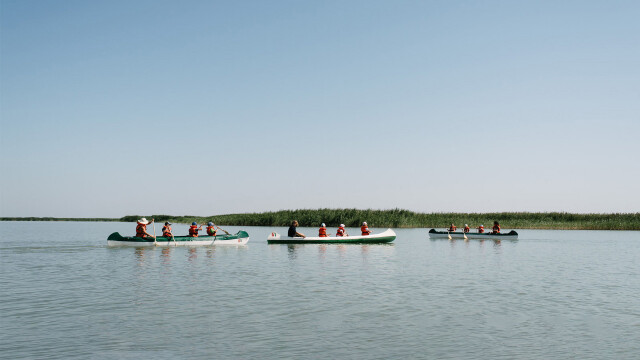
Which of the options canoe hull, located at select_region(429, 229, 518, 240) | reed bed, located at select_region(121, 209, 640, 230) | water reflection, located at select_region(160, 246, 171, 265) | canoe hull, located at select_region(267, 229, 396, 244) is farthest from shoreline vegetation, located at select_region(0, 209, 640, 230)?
water reflection, located at select_region(160, 246, 171, 265)

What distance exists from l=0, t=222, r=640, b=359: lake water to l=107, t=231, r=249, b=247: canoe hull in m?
8.25

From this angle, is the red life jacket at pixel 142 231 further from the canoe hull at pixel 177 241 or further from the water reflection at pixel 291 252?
the water reflection at pixel 291 252

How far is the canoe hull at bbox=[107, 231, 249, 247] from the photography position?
32.7 metres

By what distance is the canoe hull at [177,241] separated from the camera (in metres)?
32.7

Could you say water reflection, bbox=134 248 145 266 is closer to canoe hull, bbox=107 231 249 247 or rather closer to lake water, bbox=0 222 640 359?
canoe hull, bbox=107 231 249 247

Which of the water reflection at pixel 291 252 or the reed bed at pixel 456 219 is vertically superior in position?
the reed bed at pixel 456 219

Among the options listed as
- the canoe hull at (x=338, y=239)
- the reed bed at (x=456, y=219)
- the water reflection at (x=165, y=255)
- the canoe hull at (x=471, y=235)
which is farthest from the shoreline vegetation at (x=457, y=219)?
the water reflection at (x=165, y=255)

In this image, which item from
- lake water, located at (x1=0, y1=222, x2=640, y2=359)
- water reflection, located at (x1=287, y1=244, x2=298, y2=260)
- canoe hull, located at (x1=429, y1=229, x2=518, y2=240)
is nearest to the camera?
lake water, located at (x1=0, y1=222, x2=640, y2=359)

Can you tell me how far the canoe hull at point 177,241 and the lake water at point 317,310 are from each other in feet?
27.1

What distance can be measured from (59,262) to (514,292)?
19.3 m

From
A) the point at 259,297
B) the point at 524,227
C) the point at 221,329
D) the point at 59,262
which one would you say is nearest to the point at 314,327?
the point at 221,329

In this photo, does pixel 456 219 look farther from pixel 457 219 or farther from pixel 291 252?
pixel 291 252

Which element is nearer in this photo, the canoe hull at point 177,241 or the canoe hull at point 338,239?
the canoe hull at point 177,241

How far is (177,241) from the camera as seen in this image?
33.3 metres
